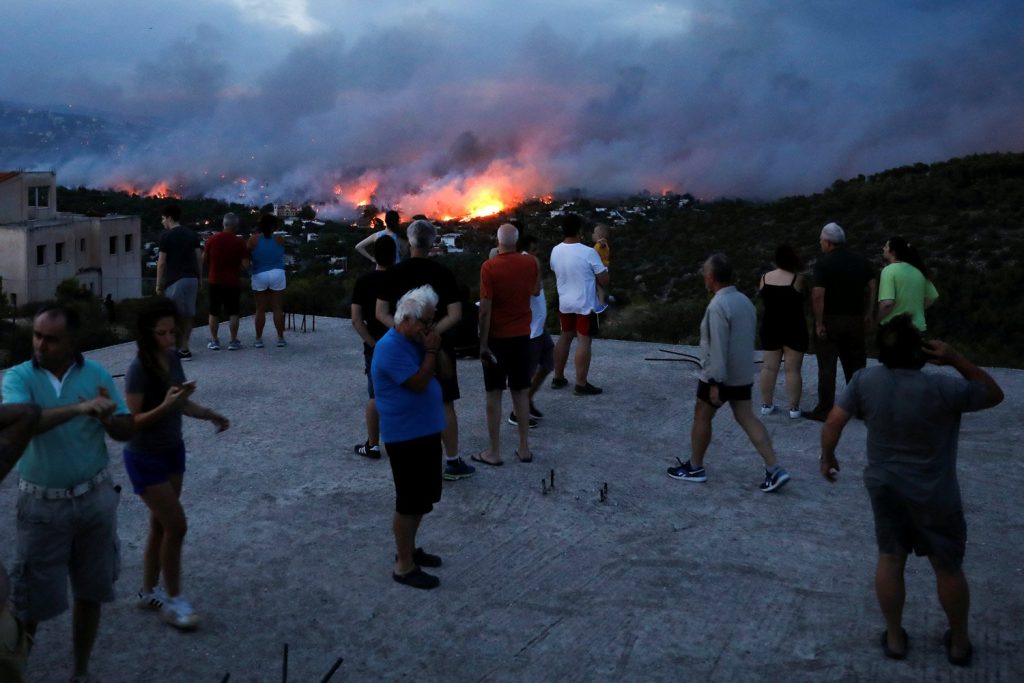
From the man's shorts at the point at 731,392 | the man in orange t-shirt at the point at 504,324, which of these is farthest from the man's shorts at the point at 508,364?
the man's shorts at the point at 731,392

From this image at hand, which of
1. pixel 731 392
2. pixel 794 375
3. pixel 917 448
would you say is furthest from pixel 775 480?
pixel 917 448

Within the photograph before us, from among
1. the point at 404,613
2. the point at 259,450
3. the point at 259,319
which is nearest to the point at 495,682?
the point at 404,613

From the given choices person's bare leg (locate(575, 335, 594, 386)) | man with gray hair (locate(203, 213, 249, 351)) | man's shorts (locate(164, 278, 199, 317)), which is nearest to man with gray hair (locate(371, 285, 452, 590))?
person's bare leg (locate(575, 335, 594, 386))

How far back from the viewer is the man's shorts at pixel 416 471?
5.11 metres

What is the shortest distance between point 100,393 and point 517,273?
3.72 m

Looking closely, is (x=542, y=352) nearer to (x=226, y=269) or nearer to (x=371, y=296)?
(x=371, y=296)

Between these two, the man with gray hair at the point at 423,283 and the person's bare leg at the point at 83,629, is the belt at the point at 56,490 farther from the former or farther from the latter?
the man with gray hair at the point at 423,283

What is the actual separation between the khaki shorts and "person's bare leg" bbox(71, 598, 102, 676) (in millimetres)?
774

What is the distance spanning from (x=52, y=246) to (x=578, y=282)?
3891cm

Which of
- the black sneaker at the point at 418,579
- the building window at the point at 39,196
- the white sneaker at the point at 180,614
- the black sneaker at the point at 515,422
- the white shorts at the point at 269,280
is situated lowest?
the white sneaker at the point at 180,614

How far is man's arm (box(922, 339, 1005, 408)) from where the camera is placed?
4.24m

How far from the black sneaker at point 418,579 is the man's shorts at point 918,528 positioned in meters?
2.20

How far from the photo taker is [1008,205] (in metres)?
31.0

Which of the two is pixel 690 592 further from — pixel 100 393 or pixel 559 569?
pixel 100 393
